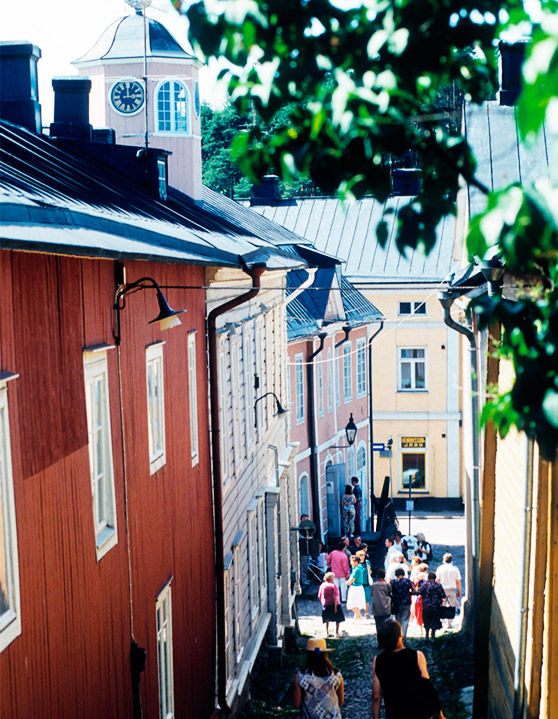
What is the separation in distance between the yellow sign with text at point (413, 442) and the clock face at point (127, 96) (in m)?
19.8

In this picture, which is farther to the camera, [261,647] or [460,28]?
[261,647]

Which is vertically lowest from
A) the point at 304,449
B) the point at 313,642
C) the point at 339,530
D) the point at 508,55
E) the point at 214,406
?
the point at 339,530

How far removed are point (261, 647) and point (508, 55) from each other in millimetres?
10613

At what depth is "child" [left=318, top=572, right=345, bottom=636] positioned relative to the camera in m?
17.3

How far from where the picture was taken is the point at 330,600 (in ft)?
57.1

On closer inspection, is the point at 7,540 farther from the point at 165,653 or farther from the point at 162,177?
the point at 162,177

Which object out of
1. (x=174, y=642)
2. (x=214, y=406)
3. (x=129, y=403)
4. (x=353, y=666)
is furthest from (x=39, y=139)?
(x=353, y=666)

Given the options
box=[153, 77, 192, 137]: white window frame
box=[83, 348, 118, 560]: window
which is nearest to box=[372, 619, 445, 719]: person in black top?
box=[83, 348, 118, 560]: window

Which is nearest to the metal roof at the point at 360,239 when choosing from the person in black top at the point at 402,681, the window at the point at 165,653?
the window at the point at 165,653

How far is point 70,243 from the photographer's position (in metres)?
5.14

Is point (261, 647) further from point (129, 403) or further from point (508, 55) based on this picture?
point (508, 55)

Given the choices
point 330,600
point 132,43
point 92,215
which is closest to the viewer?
point 92,215

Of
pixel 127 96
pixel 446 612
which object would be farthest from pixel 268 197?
pixel 446 612

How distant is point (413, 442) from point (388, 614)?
20.1m
